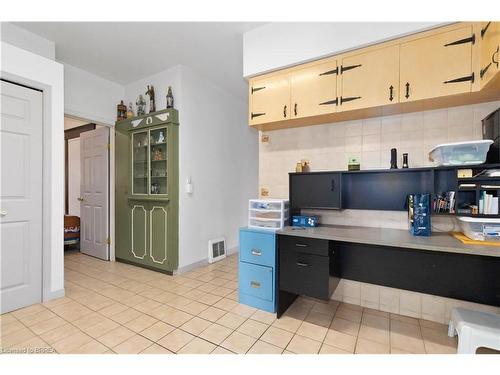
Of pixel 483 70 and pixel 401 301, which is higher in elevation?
pixel 483 70

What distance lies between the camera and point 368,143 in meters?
2.31

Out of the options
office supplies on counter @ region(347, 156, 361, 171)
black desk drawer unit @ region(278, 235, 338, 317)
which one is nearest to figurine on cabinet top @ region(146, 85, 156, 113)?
black desk drawer unit @ region(278, 235, 338, 317)

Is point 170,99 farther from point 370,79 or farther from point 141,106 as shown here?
point 370,79

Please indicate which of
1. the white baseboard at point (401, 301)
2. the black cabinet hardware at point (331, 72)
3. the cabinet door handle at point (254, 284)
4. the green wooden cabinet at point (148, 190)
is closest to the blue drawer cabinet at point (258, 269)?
the cabinet door handle at point (254, 284)

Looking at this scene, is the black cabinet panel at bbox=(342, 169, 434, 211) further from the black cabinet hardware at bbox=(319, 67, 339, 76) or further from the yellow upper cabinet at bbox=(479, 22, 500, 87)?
the black cabinet hardware at bbox=(319, 67, 339, 76)

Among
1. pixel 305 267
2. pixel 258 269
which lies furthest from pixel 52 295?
pixel 305 267

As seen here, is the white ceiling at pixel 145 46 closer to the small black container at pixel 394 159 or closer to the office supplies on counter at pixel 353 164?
the office supplies on counter at pixel 353 164

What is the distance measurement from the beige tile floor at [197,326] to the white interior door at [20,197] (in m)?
0.27

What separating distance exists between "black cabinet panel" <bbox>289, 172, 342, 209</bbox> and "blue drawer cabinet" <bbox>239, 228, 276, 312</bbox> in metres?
0.51

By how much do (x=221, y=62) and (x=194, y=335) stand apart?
3.15 metres

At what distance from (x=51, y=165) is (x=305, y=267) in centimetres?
273

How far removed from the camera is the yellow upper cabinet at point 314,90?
84.1 inches

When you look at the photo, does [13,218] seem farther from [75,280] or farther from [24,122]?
[75,280]

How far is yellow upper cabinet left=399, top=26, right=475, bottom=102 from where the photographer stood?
5.55 ft
